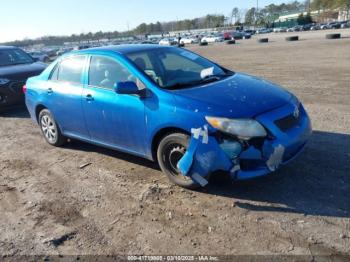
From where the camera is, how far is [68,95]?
586 cm

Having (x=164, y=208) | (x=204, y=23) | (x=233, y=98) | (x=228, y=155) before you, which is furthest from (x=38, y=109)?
(x=204, y=23)

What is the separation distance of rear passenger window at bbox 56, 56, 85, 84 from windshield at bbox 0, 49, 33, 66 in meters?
4.99

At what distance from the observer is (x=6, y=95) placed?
9.38 meters

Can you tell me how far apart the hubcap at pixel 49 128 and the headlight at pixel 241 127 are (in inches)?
140

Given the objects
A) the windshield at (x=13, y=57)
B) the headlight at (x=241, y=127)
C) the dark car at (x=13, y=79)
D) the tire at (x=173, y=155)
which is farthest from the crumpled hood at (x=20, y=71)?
the headlight at (x=241, y=127)

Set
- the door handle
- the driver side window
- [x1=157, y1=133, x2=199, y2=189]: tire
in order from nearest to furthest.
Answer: [x1=157, y1=133, x2=199, y2=189]: tire < the driver side window < the door handle

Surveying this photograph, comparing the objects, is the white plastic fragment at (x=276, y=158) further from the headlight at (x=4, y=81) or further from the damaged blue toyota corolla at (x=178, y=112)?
the headlight at (x=4, y=81)

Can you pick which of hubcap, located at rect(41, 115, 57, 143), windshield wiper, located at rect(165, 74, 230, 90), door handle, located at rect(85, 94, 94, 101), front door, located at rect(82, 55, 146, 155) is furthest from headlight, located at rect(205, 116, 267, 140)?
hubcap, located at rect(41, 115, 57, 143)

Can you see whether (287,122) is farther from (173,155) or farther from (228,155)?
(173,155)

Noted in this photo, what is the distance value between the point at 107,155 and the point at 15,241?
7.81 feet

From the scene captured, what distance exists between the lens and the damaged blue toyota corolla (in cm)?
407

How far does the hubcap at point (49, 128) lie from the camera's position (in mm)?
6586

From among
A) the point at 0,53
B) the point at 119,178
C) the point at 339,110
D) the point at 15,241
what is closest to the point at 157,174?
the point at 119,178

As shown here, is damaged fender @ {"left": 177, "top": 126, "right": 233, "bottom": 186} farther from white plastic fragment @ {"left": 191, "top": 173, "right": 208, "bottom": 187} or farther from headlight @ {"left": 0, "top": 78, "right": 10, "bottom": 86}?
headlight @ {"left": 0, "top": 78, "right": 10, "bottom": 86}
